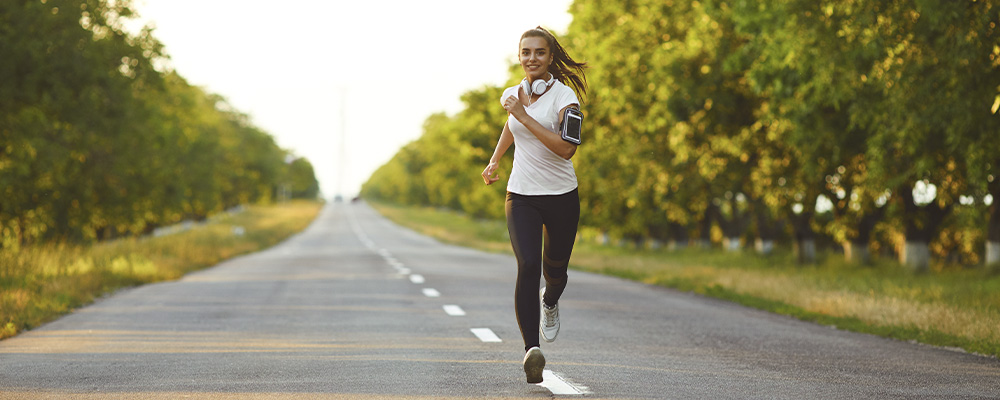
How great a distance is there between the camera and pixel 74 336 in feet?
30.1

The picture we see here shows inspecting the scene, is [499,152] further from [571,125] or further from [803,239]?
[803,239]

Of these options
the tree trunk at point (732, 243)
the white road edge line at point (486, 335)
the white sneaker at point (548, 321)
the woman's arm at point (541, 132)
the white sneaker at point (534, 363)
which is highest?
the woman's arm at point (541, 132)

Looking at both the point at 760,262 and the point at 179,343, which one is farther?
the point at 760,262

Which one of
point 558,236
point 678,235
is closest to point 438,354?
point 558,236

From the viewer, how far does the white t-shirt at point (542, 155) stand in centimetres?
575

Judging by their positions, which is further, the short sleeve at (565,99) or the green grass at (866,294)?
the green grass at (866,294)

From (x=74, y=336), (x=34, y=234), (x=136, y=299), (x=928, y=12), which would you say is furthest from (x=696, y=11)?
(x=34, y=234)

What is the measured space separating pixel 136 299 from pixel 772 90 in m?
11.4

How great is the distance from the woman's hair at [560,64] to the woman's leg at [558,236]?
0.65 metres

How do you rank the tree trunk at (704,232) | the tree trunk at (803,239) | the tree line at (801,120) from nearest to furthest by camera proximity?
the tree line at (801,120), the tree trunk at (803,239), the tree trunk at (704,232)

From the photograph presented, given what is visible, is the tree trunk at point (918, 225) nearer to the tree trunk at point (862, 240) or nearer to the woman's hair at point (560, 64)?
the tree trunk at point (862, 240)

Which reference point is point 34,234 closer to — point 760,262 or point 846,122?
point 760,262

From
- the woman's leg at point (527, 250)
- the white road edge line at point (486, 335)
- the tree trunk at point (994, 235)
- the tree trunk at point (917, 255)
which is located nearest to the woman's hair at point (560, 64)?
the woman's leg at point (527, 250)

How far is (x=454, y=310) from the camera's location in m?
11.8
